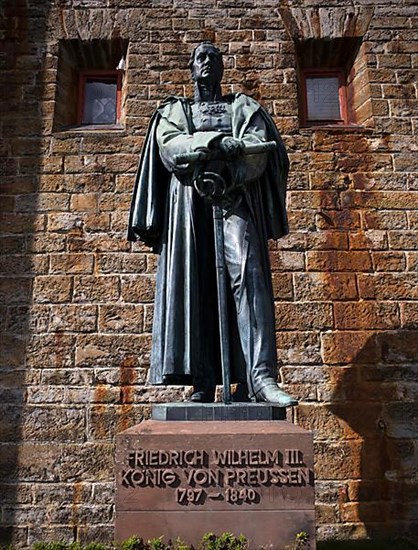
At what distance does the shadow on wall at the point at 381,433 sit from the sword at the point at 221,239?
10.0 ft

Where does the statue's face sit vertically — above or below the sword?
above

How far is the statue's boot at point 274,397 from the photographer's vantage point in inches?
116

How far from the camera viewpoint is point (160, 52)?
22.8 ft

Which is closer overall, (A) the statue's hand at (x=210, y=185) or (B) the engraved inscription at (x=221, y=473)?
(B) the engraved inscription at (x=221, y=473)

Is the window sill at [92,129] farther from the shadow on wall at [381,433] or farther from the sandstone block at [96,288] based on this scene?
the shadow on wall at [381,433]

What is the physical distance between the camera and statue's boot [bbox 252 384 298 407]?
295 cm

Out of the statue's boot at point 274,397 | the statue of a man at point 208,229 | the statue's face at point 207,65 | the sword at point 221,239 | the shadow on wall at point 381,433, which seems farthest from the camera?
the shadow on wall at point 381,433

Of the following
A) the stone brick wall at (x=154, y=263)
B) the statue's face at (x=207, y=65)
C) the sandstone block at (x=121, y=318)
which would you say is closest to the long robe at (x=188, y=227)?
the statue's face at (x=207, y=65)

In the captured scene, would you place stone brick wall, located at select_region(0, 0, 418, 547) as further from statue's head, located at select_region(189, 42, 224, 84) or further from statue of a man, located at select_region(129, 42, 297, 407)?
Answer: statue's head, located at select_region(189, 42, 224, 84)

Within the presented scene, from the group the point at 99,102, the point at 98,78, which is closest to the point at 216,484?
the point at 99,102

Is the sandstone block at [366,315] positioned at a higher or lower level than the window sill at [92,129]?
lower

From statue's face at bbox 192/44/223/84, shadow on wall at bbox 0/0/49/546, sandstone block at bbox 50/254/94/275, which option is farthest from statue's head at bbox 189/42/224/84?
shadow on wall at bbox 0/0/49/546

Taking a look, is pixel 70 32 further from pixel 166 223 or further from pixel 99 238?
pixel 166 223

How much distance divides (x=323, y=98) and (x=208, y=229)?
14.8 ft
